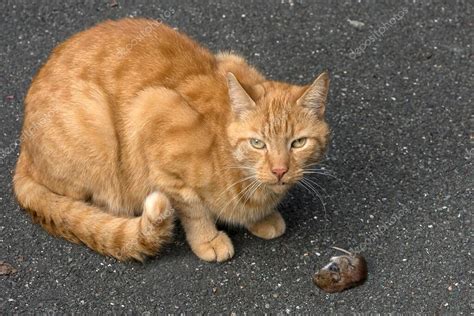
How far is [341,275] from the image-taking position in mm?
3793

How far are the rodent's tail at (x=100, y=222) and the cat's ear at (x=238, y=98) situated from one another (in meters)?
0.60

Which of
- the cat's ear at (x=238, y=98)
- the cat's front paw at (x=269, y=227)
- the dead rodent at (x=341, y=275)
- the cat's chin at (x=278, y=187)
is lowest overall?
the cat's front paw at (x=269, y=227)

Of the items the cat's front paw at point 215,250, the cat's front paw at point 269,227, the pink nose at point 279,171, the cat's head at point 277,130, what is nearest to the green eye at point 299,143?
the cat's head at point 277,130

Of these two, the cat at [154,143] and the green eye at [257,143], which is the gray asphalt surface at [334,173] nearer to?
the cat at [154,143]

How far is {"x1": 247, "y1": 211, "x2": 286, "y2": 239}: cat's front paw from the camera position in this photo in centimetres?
407

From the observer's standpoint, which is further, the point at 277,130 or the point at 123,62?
the point at 123,62

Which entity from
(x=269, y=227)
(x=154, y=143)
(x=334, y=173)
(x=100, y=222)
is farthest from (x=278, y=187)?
(x=100, y=222)

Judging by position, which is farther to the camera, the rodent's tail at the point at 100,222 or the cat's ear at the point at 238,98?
the rodent's tail at the point at 100,222

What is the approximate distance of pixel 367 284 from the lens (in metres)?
3.81

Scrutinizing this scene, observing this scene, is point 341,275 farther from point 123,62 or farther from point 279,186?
point 123,62

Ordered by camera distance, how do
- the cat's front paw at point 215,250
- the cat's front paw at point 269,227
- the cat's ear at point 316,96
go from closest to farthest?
the cat's ear at point 316,96, the cat's front paw at point 215,250, the cat's front paw at point 269,227

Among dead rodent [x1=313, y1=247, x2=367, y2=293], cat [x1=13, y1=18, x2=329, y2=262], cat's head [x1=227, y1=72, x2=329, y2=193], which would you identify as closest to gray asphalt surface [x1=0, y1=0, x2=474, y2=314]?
dead rodent [x1=313, y1=247, x2=367, y2=293]

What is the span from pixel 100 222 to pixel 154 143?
520mm

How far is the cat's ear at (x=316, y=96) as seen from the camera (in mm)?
3525
